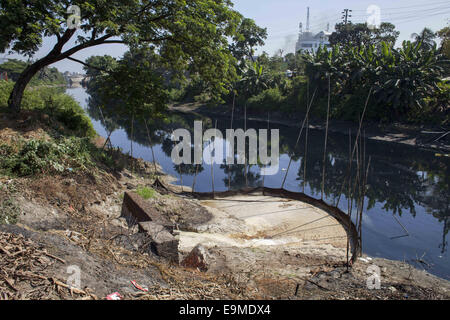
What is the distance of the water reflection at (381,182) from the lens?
9.66 m

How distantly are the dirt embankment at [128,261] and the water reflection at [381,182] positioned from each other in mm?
2536

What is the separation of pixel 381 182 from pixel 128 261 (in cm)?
1417

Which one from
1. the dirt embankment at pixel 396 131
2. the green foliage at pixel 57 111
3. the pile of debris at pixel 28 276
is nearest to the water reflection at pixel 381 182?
the dirt embankment at pixel 396 131

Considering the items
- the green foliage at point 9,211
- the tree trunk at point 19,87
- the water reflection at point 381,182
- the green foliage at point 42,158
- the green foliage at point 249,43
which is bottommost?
the water reflection at point 381,182

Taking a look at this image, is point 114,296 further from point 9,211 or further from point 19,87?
point 19,87

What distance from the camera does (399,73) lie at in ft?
75.7

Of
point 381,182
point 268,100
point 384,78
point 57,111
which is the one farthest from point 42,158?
point 268,100

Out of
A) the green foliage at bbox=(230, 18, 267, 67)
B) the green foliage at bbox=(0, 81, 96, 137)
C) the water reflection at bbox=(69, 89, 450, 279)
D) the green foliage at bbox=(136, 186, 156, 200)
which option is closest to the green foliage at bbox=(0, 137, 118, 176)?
the green foliage at bbox=(136, 186, 156, 200)

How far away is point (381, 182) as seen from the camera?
53.1ft

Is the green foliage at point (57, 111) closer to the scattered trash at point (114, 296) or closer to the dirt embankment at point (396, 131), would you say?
the dirt embankment at point (396, 131)

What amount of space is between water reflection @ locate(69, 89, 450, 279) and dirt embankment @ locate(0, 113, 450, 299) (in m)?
2.54

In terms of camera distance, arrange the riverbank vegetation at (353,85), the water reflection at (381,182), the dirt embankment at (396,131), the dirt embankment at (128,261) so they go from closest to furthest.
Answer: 1. the dirt embankment at (128,261)
2. the water reflection at (381,182)
3. the riverbank vegetation at (353,85)
4. the dirt embankment at (396,131)

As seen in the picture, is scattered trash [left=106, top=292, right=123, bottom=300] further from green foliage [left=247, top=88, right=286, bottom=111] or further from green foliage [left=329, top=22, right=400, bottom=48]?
green foliage [left=329, top=22, right=400, bottom=48]
